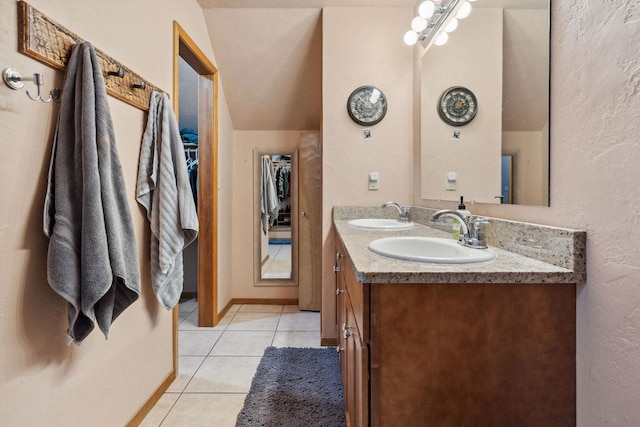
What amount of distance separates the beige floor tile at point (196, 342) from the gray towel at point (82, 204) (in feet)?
3.91

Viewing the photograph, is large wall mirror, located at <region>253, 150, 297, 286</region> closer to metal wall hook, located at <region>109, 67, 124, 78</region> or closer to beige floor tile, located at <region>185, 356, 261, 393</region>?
beige floor tile, located at <region>185, 356, 261, 393</region>

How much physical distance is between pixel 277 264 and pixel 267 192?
2.42ft

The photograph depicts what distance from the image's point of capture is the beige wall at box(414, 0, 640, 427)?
63 centimetres

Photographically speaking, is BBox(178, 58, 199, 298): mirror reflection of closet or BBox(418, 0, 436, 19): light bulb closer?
BBox(418, 0, 436, 19): light bulb

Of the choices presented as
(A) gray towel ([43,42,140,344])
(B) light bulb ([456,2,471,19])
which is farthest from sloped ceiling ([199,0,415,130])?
(A) gray towel ([43,42,140,344])

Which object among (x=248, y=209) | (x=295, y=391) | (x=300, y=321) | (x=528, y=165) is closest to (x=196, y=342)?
(x=300, y=321)

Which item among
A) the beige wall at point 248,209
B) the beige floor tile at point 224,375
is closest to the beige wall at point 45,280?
the beige floor tile at point 224,375

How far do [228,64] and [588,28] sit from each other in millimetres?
2359

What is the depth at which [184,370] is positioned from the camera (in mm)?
1793

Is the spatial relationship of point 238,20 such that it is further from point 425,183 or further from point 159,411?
point 159,411

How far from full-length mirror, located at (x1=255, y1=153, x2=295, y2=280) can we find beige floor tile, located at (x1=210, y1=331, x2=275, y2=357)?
730 mm

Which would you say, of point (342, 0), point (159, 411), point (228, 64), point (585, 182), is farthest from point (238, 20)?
point (159, 411)

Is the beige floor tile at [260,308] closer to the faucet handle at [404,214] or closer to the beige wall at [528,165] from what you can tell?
the faucet handle at [404,214]

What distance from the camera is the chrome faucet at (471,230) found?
106 cm
